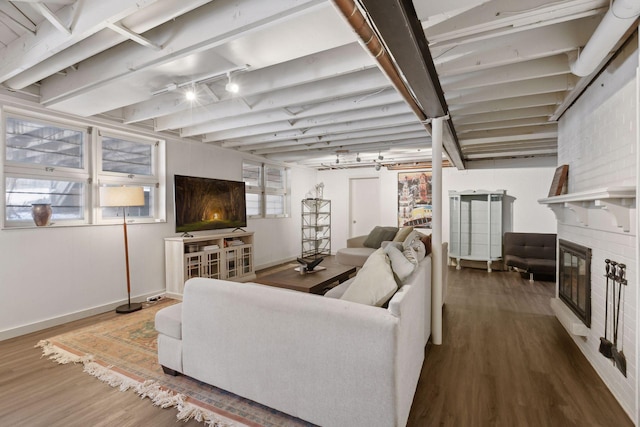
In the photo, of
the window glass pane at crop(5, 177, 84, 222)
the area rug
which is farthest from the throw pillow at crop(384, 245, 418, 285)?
the window glass pane at crop(5, 177, 84, 222)

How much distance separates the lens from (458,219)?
611cm

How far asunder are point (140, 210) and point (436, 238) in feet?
12.5

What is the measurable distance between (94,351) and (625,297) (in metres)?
4.00

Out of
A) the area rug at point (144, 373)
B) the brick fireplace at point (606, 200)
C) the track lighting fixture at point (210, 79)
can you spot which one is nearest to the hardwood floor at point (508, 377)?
the brick fireplace at point (606, 200)

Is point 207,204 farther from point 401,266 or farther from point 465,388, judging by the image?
point 465,388

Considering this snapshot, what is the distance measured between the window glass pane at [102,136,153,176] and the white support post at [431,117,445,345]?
148 inches

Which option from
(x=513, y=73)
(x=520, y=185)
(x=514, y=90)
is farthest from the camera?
(x=520, y=185)

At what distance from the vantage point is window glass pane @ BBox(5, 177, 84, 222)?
2955 millimetres

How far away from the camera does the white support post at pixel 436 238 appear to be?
110 inches

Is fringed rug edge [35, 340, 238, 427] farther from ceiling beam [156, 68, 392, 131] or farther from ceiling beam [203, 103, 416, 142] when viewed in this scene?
ceiling beam [203, 103, 416, 142]

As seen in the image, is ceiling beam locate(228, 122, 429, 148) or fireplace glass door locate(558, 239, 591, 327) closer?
fireplace glass door locate(558, 239, 591, 327)

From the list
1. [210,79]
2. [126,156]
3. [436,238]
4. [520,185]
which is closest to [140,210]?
[126,156]

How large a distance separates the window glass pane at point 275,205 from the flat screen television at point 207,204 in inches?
44.6

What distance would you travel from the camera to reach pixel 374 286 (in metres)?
1.86
